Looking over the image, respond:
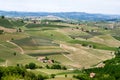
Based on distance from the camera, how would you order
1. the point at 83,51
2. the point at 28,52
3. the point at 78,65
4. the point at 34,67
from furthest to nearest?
the point at 83,51 → the point at 28,52 → the point at 78,65 → the point at 34,67

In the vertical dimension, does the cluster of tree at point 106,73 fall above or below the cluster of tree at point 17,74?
below

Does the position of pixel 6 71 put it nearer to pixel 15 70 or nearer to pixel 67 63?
pixel 15 70

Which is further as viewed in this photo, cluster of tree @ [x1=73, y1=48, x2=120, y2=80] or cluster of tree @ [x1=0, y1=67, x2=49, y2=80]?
cluster of tree @ [x1=73, y1=48, x2=120, y2=80]

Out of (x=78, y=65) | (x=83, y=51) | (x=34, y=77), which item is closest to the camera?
(x=34, y=77)

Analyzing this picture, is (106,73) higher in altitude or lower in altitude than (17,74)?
lower

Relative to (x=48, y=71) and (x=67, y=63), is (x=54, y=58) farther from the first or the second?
(x=48, y=71)

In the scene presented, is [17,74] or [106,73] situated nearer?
[17,74]

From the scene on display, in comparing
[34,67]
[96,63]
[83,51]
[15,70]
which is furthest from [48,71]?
[83,51]

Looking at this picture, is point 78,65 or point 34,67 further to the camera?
point 78,65

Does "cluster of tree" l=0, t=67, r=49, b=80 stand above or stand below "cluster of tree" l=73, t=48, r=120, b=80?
above

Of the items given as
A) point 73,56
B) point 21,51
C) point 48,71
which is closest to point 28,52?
point 21,51

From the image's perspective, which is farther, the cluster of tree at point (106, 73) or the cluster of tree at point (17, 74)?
the cluster of tree at point (106, 73)
